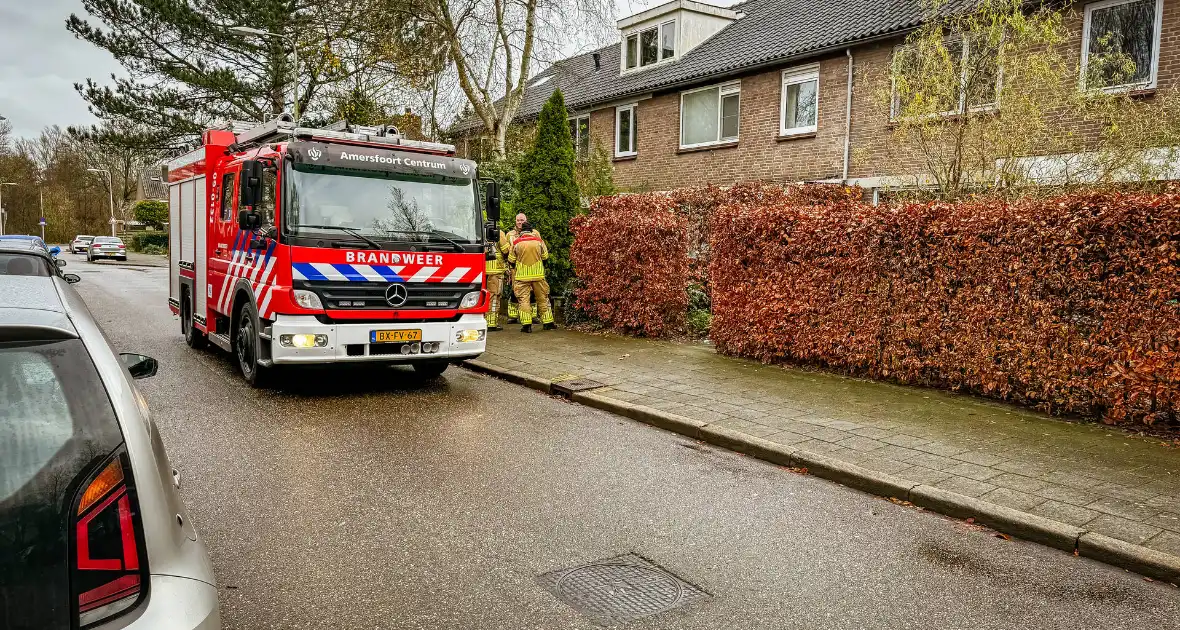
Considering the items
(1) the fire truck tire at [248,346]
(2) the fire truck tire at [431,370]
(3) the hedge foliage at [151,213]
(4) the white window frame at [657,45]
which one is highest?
(4) the white window frame at [657,45]

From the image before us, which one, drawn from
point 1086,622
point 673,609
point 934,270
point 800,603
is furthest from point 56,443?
point 934,270

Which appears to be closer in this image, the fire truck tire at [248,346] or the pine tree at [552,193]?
the fire truck tire at [248,346]

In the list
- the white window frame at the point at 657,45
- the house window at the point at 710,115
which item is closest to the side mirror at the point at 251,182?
the house window at the point at 710,115

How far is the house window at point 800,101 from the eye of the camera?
18.5 m

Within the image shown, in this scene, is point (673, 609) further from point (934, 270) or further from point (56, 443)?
point (934, 270)

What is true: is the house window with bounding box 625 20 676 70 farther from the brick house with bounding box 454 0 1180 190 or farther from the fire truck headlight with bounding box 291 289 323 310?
the fire truck headlight with bounding box 291 289 323 310

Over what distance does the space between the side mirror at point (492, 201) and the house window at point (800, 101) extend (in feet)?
36.6

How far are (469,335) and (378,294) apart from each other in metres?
1.12

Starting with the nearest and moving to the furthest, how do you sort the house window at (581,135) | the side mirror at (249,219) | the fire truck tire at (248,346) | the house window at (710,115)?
1. the side mirror at (249,219)
2. the fire truck tire at (248,346)
3. the house window at (710,115)
4. the house window at (581,135)

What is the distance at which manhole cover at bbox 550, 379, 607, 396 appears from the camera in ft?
28.5

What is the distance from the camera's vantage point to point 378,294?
811 centimetres

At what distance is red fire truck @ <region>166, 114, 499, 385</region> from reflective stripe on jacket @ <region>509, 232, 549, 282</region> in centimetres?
366

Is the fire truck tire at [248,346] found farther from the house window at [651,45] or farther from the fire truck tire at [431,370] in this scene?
the house window at [651,45]

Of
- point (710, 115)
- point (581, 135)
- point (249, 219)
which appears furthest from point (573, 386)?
point (581, 135)
